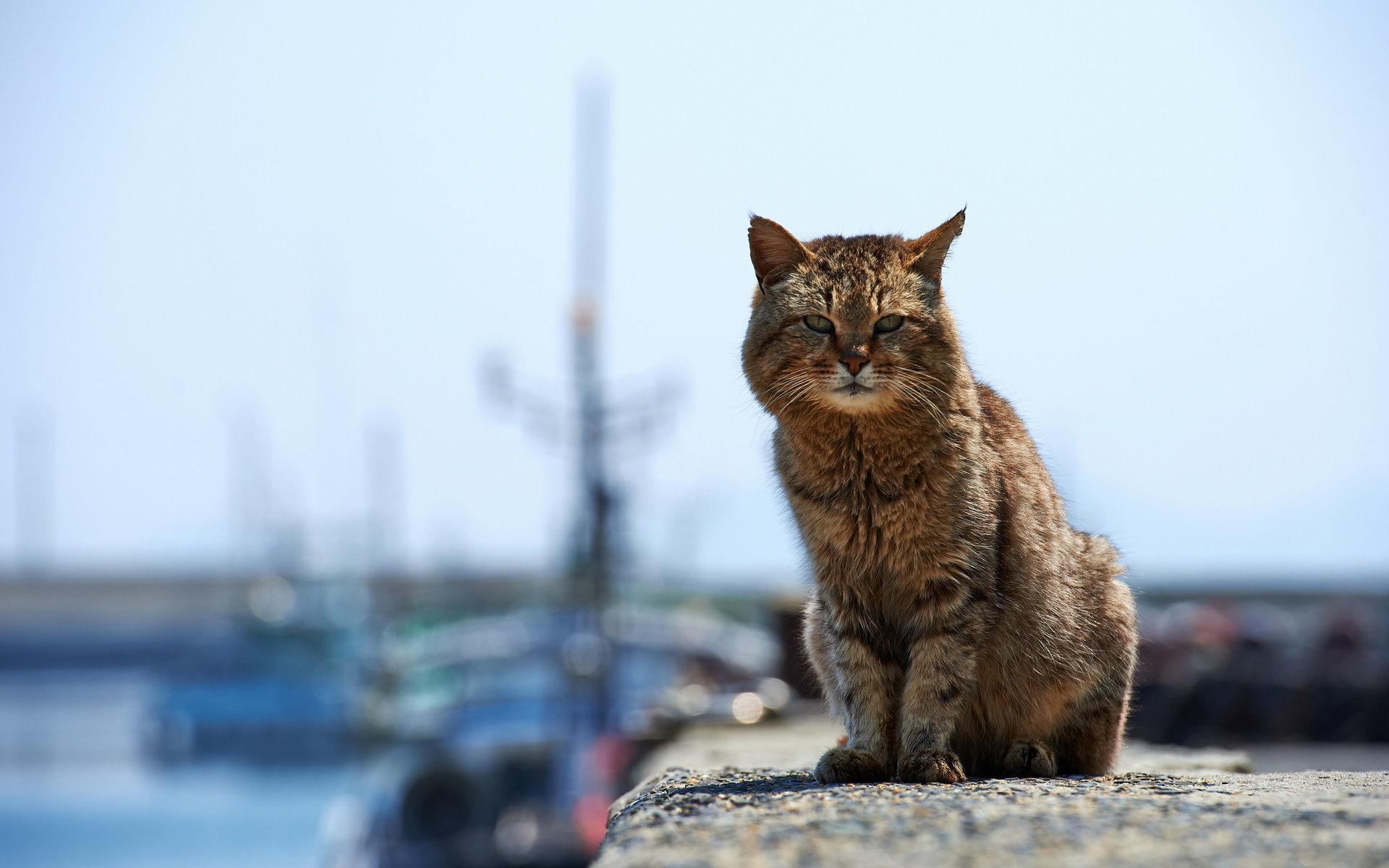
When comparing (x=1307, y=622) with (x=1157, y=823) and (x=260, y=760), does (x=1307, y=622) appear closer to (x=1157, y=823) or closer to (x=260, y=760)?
(x=260, y=760)

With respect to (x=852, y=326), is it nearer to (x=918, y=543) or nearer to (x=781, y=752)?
(x=918, y=543)

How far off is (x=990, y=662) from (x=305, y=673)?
2799 cm

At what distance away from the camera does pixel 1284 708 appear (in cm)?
1070

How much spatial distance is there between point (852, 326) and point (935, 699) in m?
1.01

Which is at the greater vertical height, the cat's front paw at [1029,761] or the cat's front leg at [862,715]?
the cat's front leg at [862,715]

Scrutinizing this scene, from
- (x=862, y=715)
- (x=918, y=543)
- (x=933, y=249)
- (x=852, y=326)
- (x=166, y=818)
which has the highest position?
(x=933, y=249)

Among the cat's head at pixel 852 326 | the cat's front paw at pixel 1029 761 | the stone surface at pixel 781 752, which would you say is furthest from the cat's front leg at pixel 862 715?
the stone surface at pixel 781 752

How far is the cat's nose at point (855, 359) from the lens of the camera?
10.8ft

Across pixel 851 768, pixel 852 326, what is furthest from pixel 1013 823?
pixel 852 326

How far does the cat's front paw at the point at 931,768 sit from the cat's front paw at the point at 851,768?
91 mm

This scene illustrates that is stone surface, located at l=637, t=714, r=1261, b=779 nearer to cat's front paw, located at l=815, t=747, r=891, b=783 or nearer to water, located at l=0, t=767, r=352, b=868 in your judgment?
cat's front paw, located at l=815, t=747, r=891, b=783

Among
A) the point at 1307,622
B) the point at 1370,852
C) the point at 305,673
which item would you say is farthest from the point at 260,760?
the point at 1370,852

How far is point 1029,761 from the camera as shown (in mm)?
3441

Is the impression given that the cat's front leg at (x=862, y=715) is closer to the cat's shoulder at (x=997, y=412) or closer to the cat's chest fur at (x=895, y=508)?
the cat's chest fur at (x=895, y=508)
